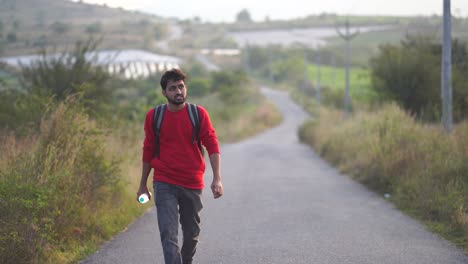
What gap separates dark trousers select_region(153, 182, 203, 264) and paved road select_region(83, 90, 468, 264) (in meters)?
1.11

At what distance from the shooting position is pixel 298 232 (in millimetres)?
8938

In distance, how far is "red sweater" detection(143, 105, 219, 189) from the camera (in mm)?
6113

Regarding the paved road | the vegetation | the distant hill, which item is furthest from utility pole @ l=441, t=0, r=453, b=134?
the distant hill

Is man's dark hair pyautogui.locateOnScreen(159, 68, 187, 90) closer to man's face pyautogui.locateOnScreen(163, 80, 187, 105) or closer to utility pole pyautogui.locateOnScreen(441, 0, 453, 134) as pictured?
man's face pyautogui.locateOnScreen(163, 80, 187, 105)

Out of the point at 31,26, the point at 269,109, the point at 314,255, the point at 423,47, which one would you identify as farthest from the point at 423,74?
the point at 269,109

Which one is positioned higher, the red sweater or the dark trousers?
the red sweater

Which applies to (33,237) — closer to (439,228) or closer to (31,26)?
(439,228)

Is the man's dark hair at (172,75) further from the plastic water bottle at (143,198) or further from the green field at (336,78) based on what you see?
the green field at (336,78)

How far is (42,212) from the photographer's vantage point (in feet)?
25.5

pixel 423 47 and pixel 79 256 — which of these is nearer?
pixel 79 256

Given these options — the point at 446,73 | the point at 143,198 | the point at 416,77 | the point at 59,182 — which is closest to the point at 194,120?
the point at 143,198

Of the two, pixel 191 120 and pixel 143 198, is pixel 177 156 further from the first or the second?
pixel 143 198

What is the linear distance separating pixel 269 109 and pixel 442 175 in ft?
191

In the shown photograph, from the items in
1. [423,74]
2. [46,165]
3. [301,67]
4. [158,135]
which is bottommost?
[301,67]
